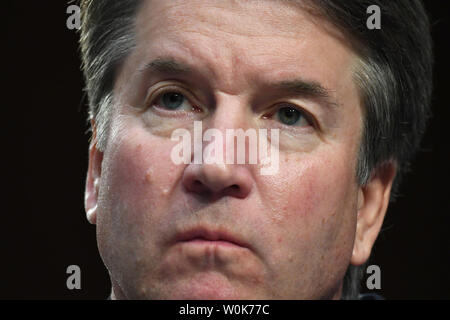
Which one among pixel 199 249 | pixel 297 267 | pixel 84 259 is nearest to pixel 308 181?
pixel 297 267

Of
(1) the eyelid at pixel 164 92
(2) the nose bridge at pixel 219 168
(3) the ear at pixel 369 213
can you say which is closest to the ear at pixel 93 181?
(1) the eyelid at pixel 164 92

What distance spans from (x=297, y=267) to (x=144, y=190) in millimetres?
463

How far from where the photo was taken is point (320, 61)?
2223mm

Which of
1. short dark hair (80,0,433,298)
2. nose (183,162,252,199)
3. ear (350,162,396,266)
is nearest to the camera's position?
nose (183,162,252,199)

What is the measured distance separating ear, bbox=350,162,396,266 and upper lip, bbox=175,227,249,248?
1.87ft

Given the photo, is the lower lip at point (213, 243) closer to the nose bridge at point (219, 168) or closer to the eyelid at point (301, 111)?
the nose bridge at point (219, 168)

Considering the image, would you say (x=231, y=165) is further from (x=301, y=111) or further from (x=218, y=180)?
(x=301, y=111)

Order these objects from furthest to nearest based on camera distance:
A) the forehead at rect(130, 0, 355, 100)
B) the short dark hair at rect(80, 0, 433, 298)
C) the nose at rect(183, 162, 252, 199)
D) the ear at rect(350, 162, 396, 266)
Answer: the ear at rect(350, 162, 396, 266)
the short dark hair at rect(80, 0, 433, 298)
the forehead at rect(130, 0, 355, 100)
the nose at rect(183, 162, 252, 199)

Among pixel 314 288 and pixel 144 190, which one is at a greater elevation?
pixel 144 190

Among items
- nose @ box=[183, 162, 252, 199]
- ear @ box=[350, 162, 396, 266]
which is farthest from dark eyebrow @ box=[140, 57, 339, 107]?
ear @ box=[350, 162, 396, 266]

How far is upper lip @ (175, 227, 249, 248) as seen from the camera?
2000 millimetres

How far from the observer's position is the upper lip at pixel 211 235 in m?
2.00

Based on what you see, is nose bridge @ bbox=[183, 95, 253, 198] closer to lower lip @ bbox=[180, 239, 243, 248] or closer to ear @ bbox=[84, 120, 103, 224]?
lower lip @ bbox=[180, 239, 243, 248]

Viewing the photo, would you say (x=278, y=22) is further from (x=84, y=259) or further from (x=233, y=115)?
(x=84, y=259)
